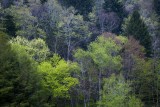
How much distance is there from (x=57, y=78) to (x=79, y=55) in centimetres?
603

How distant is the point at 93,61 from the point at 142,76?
30.1 feet

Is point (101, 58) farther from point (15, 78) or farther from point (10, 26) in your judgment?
point (10, 26)

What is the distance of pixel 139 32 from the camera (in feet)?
243

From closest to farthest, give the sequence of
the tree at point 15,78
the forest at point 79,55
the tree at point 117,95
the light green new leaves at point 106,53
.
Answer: the tree at point 15,78 < the forest at point 79,55 < the tree at point 117,95 < the light green new leaves at point 106,53

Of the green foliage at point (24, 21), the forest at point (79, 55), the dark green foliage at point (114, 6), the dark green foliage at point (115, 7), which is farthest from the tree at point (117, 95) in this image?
the dark green foliage at point (114, 6)

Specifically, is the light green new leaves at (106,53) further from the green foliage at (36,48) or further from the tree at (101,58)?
the green foliage at (36,48)

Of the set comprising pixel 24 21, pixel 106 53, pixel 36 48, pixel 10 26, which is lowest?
pixel 106 53

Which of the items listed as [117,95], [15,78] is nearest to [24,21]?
[117,95]

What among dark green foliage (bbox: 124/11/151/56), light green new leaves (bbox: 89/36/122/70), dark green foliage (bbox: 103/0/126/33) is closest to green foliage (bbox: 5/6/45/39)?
light green new leaves (bbox: 89/36/122/70)

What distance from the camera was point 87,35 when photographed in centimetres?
7775

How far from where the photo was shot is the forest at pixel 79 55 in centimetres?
4578

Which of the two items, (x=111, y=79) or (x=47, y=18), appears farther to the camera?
(x=47, y=18)

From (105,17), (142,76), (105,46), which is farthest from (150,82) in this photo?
(105,17)

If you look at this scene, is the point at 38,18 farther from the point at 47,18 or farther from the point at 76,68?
the point at 76,68
